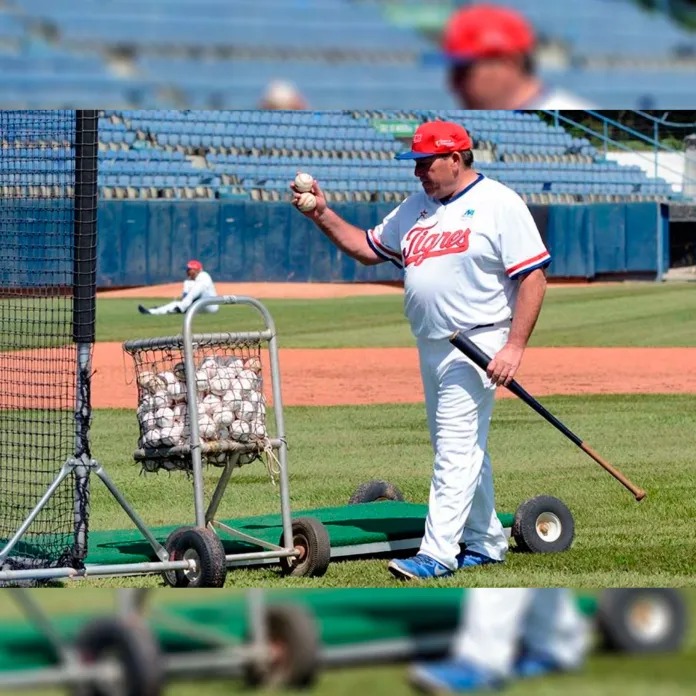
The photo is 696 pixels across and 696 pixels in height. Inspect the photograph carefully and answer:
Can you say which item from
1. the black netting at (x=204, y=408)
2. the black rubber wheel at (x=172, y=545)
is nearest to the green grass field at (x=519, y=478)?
the black rubber wheel at (x=172, y=545)

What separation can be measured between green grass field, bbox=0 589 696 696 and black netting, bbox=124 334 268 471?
12.4ft

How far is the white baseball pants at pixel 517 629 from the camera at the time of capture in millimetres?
1756

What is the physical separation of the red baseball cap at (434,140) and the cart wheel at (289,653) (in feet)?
11.9

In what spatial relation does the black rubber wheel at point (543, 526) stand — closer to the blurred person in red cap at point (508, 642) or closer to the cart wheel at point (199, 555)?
the cart wheel at point (199, 555)

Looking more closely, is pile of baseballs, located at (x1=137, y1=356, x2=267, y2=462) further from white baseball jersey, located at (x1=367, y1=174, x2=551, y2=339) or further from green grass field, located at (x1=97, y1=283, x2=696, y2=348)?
green grass field, located at (x1=97, y1=283, x2=696, y2=348)

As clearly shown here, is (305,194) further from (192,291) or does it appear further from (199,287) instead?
(192,291)

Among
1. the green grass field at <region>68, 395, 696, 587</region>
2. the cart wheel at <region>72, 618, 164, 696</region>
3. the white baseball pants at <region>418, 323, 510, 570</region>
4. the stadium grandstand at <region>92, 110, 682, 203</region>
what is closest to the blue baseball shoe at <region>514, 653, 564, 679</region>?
the cart wheel at <region>72, 618, 164, 696</region>

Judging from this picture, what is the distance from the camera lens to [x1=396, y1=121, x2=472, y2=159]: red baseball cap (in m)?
5.27

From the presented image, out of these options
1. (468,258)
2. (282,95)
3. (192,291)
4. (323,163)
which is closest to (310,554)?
(468,258)

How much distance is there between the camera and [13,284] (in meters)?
7.59

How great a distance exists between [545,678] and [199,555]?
3591 mm

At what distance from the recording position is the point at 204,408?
5688mm

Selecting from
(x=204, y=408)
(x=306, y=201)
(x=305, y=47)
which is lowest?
(x=204, y=408)

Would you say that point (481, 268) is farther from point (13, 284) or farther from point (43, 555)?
point (13, 284)
